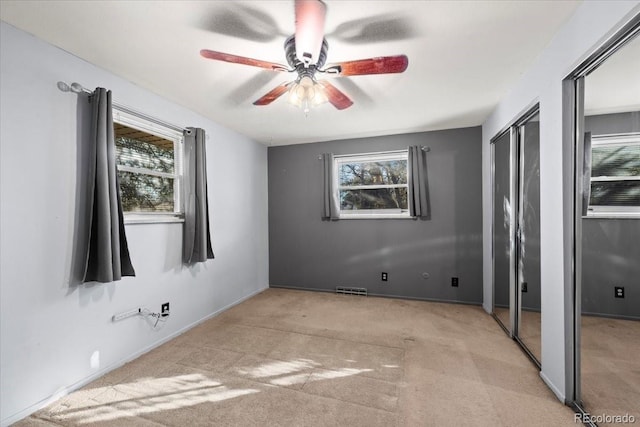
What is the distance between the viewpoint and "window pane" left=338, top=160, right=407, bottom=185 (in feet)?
13.3

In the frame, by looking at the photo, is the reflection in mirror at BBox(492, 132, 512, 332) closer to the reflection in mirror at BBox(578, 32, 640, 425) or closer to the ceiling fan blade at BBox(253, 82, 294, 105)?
the reflection in mirror at BBox(578, 32, 640, 425)

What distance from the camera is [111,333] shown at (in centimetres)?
220

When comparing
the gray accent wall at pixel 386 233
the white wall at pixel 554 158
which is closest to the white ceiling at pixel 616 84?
the white wall at pixel 554 158

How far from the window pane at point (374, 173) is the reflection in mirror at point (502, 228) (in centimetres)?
121

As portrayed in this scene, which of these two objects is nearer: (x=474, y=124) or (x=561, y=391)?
(x=561, y=391)

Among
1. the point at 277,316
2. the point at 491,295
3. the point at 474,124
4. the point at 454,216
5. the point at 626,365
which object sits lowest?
the point at 277,316

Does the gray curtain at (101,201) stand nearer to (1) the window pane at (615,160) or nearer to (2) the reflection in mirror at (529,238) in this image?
(1) the window pane at (615,160)

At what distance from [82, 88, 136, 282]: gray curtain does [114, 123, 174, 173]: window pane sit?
324 mm

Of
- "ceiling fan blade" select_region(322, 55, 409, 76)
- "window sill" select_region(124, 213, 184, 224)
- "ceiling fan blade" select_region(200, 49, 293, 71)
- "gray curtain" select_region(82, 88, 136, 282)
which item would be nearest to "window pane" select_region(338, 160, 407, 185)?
"window sill" select_region(124, 213, 184, 224)

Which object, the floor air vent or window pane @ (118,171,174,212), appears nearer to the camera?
window pane @ (118,171,174,212)

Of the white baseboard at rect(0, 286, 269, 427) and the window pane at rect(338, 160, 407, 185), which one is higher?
the window pane at rect(338, 160, 407, 185)

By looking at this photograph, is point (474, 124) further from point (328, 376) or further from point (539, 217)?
A: point (328, 376)

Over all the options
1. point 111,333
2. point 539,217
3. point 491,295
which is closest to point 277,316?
point 111,333

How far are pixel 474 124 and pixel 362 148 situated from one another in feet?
4.91
